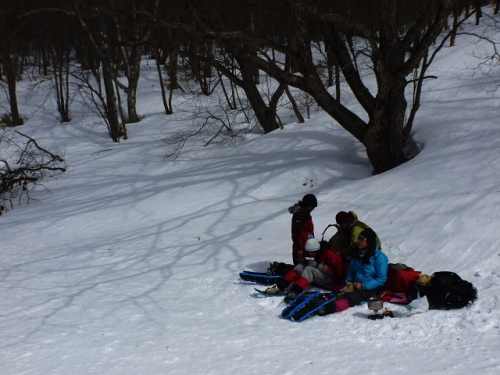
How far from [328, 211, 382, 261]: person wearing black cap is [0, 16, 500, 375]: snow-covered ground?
880 mm

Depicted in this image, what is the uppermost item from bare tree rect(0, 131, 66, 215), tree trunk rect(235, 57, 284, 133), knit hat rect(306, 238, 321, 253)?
tree trunk rect(235, 57, 284, 133)

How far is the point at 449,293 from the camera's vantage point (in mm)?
5023

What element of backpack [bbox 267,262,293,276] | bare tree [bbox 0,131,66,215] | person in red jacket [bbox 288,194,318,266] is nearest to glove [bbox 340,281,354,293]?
person in red jacket [bbox 288,194,318,266]

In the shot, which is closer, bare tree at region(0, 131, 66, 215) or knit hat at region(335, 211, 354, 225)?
knit hat at region(335, 211, 354, 225)

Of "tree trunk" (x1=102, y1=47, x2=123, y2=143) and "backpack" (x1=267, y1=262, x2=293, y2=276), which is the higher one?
"tree trunk" (x1=102, y1=47, x2=123, y2=143)

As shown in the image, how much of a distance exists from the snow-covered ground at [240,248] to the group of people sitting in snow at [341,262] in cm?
29

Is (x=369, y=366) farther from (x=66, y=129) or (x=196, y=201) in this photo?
(x=66, y=129)

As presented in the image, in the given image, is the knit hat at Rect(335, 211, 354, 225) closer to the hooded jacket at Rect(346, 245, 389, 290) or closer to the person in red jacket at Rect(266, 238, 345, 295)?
the person in red jacket at Rect(266, 238, 345, 295)

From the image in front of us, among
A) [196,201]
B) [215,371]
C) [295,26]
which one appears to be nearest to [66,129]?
[196,201]

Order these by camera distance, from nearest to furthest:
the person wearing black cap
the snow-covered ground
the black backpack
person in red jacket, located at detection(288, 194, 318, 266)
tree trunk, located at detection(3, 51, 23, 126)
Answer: the snow-covered ground, the black backpack, the person wearing black cap, person in red jacket, located at detection(288, 194, 318, 266), tree trunk, located at detection(3, 51, 23, 126)

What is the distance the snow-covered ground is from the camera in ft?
14.8

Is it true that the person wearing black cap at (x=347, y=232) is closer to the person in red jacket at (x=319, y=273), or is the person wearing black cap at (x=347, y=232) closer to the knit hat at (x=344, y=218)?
the knit hat at (x=344, y=218)

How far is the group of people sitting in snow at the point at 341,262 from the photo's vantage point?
5562 millimetres

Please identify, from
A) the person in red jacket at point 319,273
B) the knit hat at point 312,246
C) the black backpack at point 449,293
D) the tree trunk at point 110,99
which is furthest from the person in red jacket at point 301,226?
the tree trunk at point 110,99
